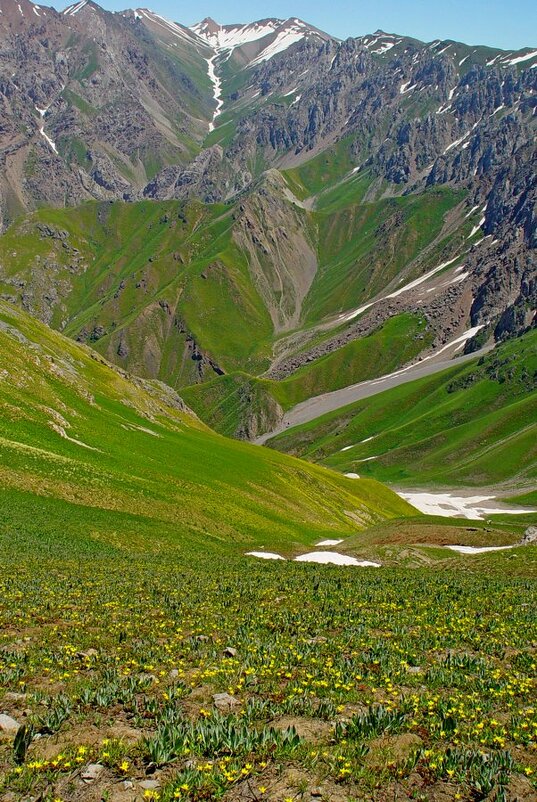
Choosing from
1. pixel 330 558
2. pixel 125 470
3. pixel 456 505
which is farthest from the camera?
pixel 456 505

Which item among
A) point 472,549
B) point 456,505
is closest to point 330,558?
point 472,549

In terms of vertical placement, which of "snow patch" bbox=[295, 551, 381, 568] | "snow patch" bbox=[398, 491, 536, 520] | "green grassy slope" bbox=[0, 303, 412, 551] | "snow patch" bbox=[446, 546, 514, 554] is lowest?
"snow patch" bbox=[398, 491, 536, 520]

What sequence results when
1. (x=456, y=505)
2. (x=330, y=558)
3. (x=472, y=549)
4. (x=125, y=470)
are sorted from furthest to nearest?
(x=456, y=505), (x=125, y=470), (x=472, y=549), (x=330, y=558)

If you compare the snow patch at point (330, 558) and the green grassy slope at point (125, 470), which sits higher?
the green grassy slope at point (125, 470)

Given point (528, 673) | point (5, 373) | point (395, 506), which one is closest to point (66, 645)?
point (528, 673)

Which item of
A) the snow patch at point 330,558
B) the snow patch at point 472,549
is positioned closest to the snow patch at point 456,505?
the snow patch at point 472,549

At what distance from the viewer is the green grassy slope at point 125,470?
2087 inches

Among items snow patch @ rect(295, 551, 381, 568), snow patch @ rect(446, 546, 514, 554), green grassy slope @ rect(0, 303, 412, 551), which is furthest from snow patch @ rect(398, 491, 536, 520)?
snow patch @ rect(295, 551, 381, 568)

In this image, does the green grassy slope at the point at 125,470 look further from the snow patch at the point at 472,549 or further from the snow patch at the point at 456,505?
the snow patch at the point at 456,505

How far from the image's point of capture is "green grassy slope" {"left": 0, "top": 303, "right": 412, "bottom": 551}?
2087 inches

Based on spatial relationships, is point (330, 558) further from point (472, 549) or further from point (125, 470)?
point (125, 470)

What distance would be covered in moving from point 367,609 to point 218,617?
5.94m

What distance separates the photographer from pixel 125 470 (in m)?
66.5

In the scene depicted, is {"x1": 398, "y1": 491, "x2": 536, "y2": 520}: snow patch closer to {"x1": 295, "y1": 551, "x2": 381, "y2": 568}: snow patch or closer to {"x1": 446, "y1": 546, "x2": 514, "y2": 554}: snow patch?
{"x1": 446, "y1": 546, "x2": 514, "y2": 554}: snow patch
